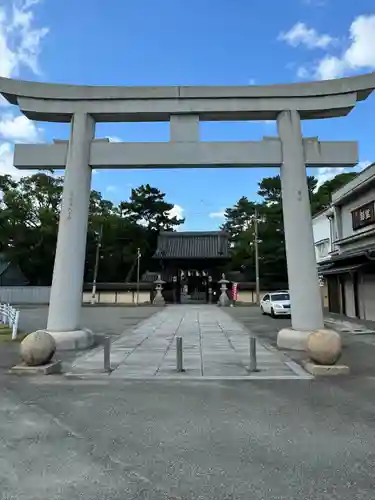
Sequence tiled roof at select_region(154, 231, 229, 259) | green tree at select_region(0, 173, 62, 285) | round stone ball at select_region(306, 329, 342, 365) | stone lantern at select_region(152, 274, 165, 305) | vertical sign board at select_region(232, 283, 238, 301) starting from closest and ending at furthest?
round stone ball at select_region(306, 329, 342, 365) < vertical sign board at select_region(232, 283, 238, 301) < stone lantern at select_region(152, 274, 165, 305) < tiled roof at select_region(154, 231, 229, 259) < green tree at select_region(0, 173, 62, 285)

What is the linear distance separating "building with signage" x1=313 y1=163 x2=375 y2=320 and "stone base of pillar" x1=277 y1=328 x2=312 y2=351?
7.89 m

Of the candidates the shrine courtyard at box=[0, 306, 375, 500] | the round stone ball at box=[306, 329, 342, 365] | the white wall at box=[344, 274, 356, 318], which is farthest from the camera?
the white wall at box=[344, 274, 356, 318]

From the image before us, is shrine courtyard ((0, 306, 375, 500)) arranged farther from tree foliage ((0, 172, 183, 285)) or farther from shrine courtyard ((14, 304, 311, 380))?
tree foliage ((0, 172, 183, 285))

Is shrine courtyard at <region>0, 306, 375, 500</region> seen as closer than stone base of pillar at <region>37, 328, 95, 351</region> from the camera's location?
Yes

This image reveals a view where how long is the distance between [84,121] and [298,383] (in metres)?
9.56

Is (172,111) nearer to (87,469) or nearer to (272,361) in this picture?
(272,361)

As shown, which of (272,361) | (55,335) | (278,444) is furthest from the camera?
(55,335)

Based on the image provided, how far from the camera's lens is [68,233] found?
38.9ft

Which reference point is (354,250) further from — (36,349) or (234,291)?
(234,291)

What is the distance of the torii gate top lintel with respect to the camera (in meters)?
12.1

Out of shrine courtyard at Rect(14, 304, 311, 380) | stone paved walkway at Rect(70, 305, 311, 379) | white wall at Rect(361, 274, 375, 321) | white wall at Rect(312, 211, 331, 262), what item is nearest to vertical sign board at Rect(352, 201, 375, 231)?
white wall at Rect(361, 274, 375, 321)

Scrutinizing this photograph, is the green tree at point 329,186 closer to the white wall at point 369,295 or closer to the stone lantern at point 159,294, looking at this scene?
the stone lantern at point 159,294

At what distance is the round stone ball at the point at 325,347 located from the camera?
8164 millimetres

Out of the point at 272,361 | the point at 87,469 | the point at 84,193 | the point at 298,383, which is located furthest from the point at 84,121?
the point at 87,469
